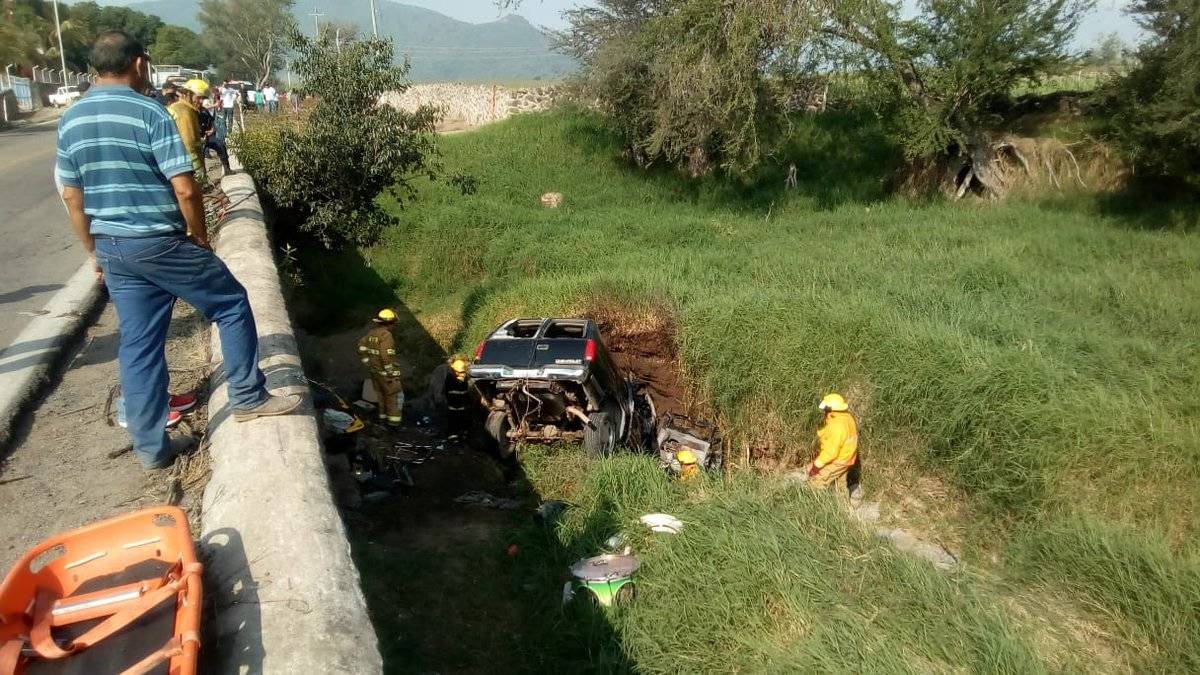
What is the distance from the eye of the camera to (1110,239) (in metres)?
13.3

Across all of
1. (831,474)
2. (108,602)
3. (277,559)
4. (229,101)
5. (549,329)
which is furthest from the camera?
(229,101)

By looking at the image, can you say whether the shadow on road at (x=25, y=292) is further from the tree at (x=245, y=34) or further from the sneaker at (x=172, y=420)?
the tree at (x=245, y=34)

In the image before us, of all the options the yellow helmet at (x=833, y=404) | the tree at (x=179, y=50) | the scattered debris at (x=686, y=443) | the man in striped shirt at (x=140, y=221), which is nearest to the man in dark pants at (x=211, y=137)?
the scattered debris at (x=686, y=443)

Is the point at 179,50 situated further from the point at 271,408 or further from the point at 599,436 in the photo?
the point at 271,408

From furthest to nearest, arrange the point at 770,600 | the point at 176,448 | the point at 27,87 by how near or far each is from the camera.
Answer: the point at 27,87, the point at 770,600, the point at 176,448

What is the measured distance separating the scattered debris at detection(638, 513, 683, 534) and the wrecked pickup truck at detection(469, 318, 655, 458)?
5.69 ft

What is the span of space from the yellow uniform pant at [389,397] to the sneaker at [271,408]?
19.8 ft

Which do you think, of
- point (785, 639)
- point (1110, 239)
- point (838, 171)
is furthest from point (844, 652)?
point (838, 171)

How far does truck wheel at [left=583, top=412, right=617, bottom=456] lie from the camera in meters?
8.27

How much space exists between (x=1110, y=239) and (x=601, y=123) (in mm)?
15891

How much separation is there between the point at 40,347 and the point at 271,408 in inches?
97.8

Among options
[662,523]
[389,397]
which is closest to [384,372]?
[389,397]

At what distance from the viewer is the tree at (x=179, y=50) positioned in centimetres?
6328

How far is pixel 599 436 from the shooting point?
833 centimetres
